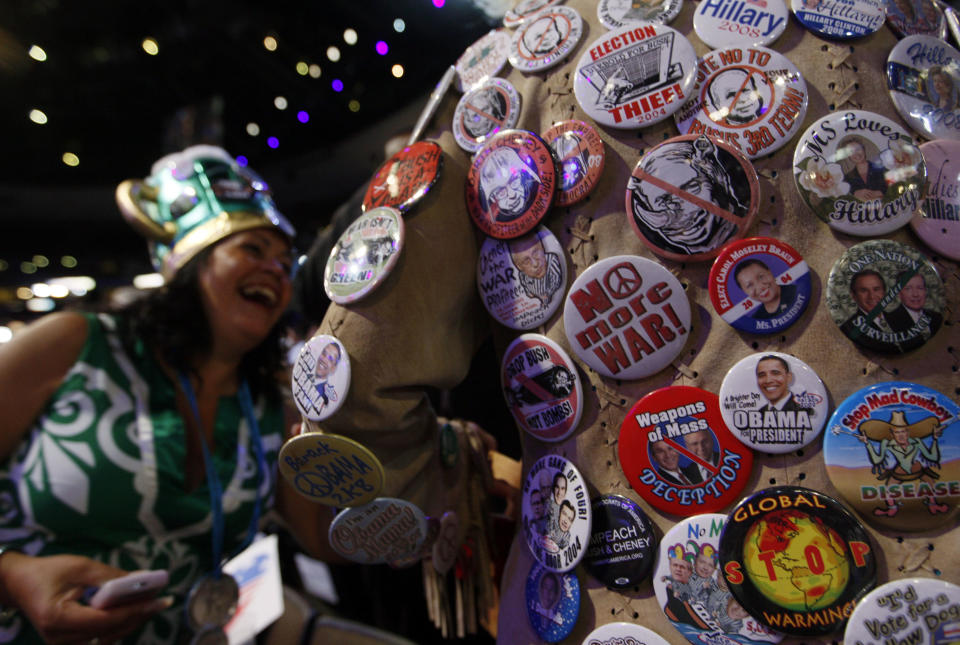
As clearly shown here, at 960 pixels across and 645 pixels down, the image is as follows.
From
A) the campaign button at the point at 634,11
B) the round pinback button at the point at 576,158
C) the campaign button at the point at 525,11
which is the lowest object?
the round pinback button at the point at 576,158

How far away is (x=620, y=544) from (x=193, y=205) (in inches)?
56.6

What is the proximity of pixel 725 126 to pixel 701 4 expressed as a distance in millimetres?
184

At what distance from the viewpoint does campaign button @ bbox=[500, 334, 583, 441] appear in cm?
67

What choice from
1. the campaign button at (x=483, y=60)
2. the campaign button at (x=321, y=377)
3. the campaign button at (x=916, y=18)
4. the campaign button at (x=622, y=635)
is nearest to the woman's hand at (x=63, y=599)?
the campaign button at (x=321, y=377)

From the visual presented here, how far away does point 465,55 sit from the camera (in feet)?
2.87

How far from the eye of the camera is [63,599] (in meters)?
1.06

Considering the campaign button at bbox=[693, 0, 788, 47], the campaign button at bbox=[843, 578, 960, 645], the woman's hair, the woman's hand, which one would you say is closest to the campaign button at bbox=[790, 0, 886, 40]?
the campaign button at bbox=[693, 0, 788, 47]

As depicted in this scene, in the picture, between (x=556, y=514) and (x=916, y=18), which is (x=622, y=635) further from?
(x=916, y=18)

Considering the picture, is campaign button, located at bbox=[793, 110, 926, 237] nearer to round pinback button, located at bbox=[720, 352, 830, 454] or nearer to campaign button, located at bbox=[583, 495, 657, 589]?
round pinback button, located at bbox=[720, 352, 830, 454]

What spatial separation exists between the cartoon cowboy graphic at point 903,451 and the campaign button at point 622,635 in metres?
0.26

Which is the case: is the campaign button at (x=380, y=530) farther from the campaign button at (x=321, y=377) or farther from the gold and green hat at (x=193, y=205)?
the gold and green hat at (x=193, y=205)

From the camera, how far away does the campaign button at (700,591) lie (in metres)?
0.56

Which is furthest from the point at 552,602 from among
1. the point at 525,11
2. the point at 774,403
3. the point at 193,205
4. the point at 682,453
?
the point at 193,205

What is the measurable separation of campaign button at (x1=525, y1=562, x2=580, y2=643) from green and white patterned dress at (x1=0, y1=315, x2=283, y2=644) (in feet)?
3.16
